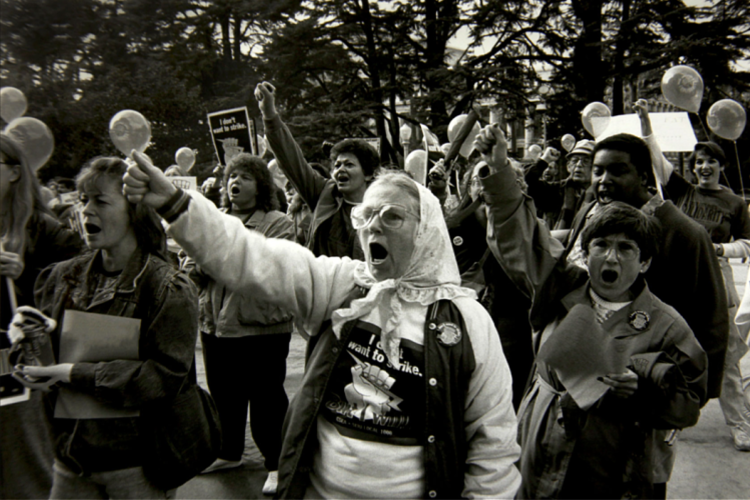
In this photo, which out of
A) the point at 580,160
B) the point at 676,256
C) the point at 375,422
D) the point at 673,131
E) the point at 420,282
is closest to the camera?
the point at 375,422

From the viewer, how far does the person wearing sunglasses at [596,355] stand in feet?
Result: 6.44

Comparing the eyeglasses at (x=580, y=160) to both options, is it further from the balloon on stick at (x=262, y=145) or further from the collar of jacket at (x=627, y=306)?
the collar of jacket at (x=627, y=306)

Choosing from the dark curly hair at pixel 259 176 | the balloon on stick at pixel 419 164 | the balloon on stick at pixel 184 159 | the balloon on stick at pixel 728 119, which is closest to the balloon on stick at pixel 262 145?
the balloon on stick at pixel 184 159

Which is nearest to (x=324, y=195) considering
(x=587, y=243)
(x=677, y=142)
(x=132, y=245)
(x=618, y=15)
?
(x=132, y=245)

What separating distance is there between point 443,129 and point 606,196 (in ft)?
46.9

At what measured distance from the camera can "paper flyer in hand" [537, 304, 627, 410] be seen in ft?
6.42

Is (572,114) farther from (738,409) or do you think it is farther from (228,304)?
(228,304)

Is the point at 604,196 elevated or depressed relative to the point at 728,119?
depressed

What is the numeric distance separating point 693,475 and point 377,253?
10.1 ft

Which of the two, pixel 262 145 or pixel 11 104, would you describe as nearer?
pixel 11 104

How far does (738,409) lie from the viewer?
419cm

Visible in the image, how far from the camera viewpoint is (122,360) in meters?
2.04

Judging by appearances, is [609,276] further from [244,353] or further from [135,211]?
[244,353]

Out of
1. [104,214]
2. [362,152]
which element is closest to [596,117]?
[362,152]
